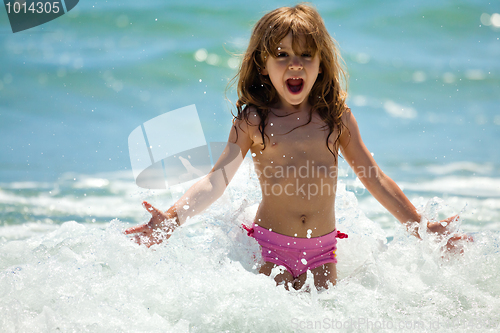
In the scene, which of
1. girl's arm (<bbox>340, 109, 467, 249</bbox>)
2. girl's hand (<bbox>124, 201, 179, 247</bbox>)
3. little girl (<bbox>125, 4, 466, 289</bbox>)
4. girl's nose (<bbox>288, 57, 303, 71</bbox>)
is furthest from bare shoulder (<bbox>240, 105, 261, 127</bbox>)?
girl's hand (<bbox>124, 201, 179, 247</bbox>)

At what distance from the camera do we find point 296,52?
217 centimetres

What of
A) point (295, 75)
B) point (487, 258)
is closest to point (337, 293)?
point (487, 258)

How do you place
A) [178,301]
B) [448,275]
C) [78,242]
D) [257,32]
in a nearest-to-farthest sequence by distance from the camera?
[178,301], [448,275], [257,32], [78,242]

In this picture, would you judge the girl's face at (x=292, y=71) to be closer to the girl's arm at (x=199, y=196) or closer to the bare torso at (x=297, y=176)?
the bare torso at (x=297, y=176)

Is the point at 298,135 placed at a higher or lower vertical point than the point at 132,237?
higher

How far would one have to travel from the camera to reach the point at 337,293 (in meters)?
1.97

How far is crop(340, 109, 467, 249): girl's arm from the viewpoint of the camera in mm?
2326

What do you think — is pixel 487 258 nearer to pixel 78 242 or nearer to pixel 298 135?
pixel 298 135

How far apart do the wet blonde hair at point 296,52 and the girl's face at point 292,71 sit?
2 cm

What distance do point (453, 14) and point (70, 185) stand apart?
6.44m

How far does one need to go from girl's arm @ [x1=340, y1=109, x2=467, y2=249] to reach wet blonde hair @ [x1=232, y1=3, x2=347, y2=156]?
0.25 feet

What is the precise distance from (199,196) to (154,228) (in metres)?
0.30

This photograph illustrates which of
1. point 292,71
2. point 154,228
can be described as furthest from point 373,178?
point 154,228

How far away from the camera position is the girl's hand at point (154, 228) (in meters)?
1.97
